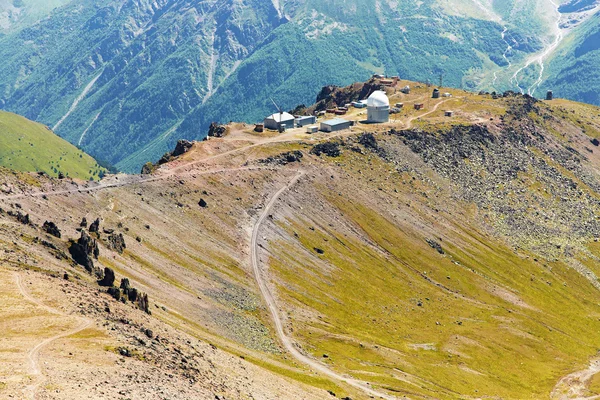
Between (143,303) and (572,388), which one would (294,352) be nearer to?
(143,303)

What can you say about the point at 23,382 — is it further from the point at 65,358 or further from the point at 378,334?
the point at 378,334

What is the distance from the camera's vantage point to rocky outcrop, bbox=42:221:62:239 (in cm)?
15238

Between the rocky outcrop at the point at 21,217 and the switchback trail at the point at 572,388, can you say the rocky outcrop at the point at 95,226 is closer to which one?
the rocky outcrop at the point at 21,217

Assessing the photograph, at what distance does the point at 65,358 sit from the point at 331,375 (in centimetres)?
6504

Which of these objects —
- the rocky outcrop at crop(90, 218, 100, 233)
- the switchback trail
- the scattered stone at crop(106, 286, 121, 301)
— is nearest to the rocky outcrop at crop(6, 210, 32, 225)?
the rocky outcrop at crop(90, 218, 100, 233)

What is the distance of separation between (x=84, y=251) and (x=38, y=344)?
4619cm

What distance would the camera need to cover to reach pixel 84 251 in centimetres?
14600

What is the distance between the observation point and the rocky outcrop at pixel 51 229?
152m

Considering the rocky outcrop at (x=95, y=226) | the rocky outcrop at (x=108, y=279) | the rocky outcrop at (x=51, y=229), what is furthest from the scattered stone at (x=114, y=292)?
the rocky outcrop at (x=95, y=226)

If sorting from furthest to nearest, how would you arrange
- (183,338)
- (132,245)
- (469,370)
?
(469,370) → (132,245) → (183,338)

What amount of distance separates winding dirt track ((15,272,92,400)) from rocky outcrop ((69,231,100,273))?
66.6 ft

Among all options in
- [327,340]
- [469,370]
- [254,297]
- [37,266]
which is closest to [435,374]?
[469,370]

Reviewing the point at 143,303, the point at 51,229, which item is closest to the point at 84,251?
the point at 51,229

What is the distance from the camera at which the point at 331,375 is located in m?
151
